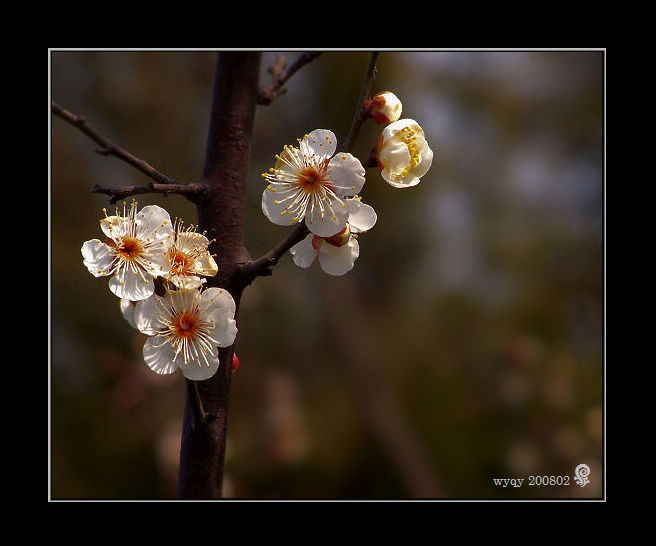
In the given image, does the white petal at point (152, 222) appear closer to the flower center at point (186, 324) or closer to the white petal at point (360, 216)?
Result: the flower center at point (186, 324)

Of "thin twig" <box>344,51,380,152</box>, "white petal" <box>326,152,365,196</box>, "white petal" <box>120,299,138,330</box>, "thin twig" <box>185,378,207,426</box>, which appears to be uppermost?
"thin twig" <box>344,51,380,152</box>

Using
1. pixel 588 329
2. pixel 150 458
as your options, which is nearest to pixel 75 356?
pixel 150 458

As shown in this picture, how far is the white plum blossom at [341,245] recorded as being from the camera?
708 millimetres

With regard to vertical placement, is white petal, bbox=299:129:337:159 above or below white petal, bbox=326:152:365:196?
above

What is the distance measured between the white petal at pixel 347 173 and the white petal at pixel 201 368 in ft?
0.80

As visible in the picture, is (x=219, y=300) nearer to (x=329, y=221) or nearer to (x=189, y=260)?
(x=189, y=260)

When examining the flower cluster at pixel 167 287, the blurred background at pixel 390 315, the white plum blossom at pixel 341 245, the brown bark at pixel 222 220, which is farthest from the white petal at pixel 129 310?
the blurred background at pixel 390 315

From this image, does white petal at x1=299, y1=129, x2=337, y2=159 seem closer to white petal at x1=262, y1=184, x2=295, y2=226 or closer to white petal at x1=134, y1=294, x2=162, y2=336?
white petal at x1=262, y1=184, x2=295, y2=226

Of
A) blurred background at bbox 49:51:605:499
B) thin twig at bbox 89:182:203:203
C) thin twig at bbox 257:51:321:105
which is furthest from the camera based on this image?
blurred background at bbox 49:51:605:499

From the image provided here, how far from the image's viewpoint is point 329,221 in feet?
2.23

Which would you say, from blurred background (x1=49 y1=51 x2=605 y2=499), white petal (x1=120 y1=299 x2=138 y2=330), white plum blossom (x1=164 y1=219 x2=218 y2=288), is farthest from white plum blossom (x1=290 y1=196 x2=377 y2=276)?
blurred background (x1=49 y1=51 x2=605 y2=499)

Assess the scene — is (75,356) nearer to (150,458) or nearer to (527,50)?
(150,458)

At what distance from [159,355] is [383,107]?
0.39 meters

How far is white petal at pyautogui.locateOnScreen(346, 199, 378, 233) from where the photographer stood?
0.70 metres
